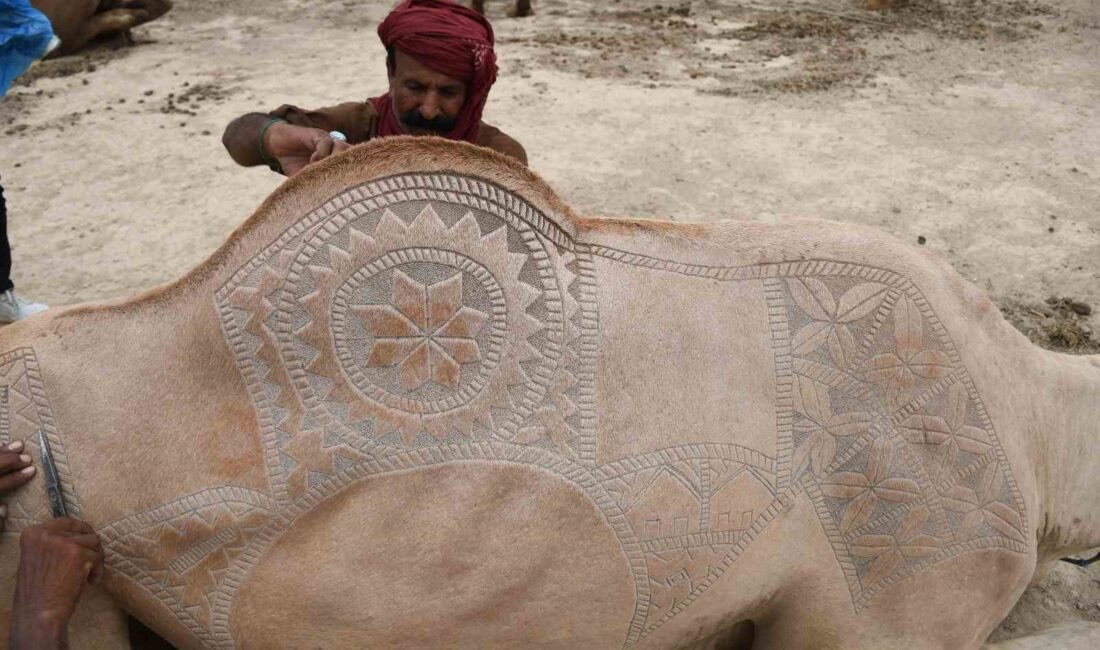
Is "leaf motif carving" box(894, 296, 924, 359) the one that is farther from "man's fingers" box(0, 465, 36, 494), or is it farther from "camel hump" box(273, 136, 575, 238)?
"man's fingers" box(0, 465, 36, 494)

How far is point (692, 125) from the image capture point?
5781 millimetres

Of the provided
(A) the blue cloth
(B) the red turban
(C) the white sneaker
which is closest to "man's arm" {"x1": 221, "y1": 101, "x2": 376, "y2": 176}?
(B) the red turban

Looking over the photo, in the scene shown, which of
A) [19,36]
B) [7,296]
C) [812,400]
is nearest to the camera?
[812,400]

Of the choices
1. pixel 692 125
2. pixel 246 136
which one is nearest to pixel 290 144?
pixel 246 136

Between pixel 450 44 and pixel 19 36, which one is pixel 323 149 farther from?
pixel 19 36

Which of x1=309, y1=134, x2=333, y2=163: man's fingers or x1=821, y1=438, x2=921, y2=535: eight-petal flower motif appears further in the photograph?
x1=309, y1=134, x2=333, y2=163: man's fingers

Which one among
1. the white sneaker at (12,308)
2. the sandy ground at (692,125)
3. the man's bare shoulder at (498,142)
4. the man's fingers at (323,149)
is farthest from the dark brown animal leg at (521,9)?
the man's fingers at (323,149)

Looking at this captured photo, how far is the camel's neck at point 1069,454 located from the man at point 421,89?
1478mm

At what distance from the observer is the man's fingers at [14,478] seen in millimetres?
1575

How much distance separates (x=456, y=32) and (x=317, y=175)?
1.04 m

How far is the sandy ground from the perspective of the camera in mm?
4406

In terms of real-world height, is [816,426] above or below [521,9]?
above

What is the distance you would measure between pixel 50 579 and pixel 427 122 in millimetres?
1489

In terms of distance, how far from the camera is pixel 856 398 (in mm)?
1744
